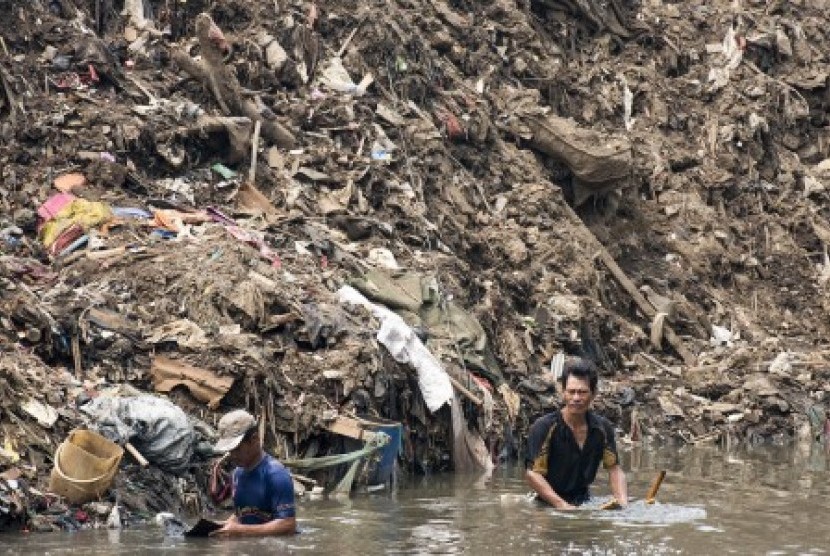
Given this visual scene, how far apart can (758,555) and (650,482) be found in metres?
4.35

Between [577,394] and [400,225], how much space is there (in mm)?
8410

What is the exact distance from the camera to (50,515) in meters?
9.13

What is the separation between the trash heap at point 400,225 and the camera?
11.6 meters

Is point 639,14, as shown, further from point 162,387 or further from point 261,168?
point 162,387

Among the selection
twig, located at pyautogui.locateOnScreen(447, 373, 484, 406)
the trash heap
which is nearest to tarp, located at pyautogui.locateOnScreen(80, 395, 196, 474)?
the trash heap

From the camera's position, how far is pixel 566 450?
29.9 feet

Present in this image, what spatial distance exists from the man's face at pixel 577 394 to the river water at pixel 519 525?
2.65ft

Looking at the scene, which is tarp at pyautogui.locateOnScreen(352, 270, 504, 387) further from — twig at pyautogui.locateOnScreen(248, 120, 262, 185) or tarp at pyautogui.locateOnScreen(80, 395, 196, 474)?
tarp at pyautogui.locateOnScreen(80, 395, 196, 474)

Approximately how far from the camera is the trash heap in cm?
1156

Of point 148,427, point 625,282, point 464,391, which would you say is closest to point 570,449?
point 148,427

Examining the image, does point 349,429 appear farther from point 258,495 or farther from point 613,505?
point 258,495

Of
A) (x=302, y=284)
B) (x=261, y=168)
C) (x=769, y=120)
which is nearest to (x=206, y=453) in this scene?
(x=302, y=284)

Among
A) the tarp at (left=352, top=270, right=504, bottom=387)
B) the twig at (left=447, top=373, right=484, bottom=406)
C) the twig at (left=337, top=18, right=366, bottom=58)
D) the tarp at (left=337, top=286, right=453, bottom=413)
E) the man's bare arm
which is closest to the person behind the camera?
the man's bare arm

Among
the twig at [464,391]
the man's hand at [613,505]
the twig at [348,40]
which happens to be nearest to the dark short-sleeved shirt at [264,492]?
the man's hand at [613,505]
